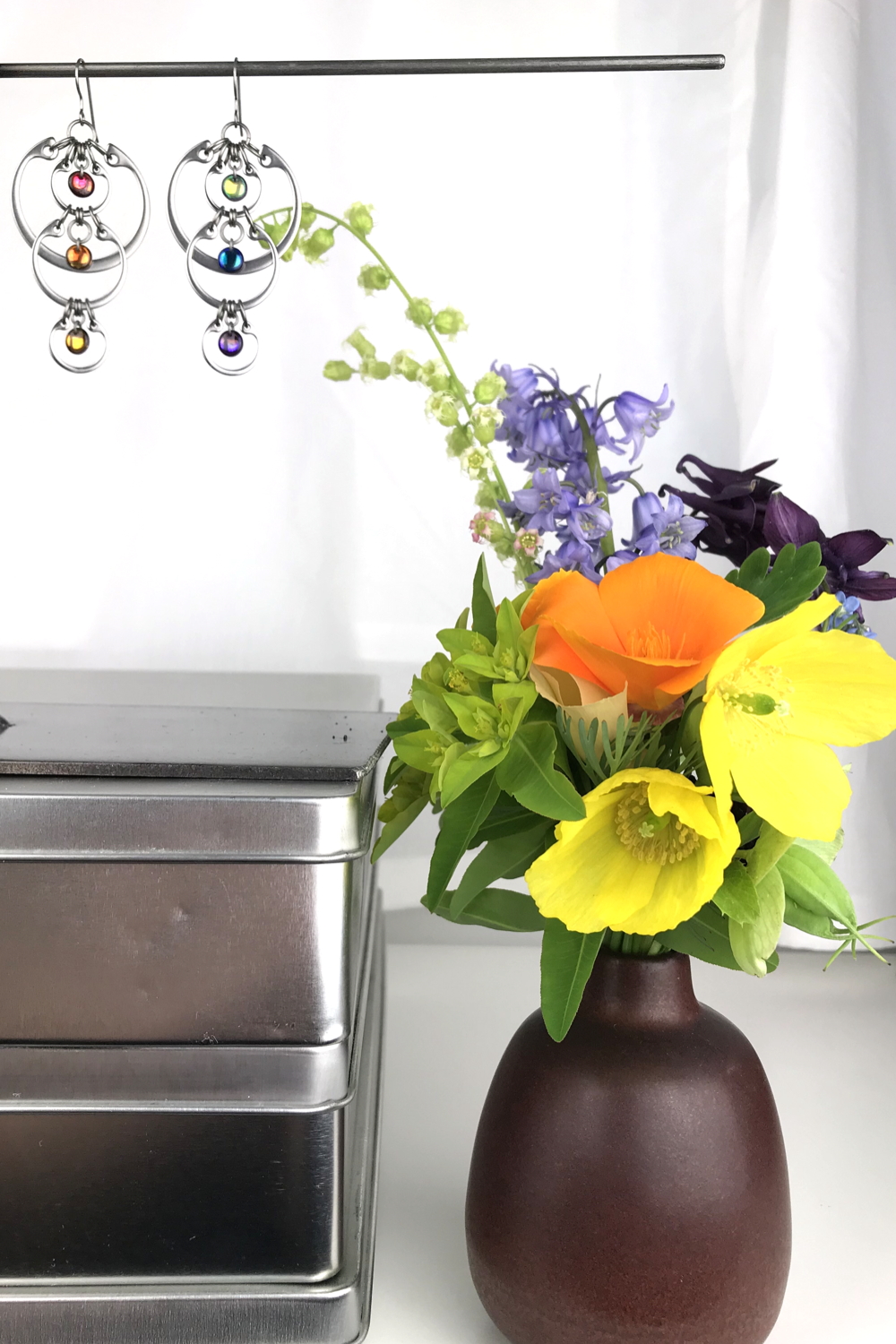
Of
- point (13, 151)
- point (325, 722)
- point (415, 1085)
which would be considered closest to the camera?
point (325, 722)

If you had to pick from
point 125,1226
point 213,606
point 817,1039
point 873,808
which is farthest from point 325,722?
point 873,808

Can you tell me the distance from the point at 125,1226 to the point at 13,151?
3.19 ft

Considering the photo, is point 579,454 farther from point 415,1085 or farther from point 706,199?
point 706,199

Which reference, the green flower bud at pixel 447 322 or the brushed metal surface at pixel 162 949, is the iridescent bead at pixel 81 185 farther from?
the brushed metal surface at pixel 162 949

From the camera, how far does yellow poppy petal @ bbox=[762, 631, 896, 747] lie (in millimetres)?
459

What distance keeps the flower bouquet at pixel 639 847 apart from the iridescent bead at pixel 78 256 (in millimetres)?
292

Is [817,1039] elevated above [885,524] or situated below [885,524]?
below

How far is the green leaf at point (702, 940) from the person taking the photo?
1.63 ft

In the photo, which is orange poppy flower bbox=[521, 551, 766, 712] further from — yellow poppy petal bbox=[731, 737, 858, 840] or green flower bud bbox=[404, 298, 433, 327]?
green flower bud bbox=[404, 298, 433, 327]

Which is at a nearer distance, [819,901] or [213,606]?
[819,901]

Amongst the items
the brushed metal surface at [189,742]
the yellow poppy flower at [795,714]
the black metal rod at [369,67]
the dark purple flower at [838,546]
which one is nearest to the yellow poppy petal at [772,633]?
the yellow poppy flower at [795,714]

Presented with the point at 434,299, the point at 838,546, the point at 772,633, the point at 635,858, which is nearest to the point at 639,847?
the point at 635,858

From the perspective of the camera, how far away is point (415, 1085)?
2.72ft

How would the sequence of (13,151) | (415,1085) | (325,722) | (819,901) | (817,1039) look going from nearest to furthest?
(819,901) → (325,722) → (415,1085) → (817,1039) → (13,151)
